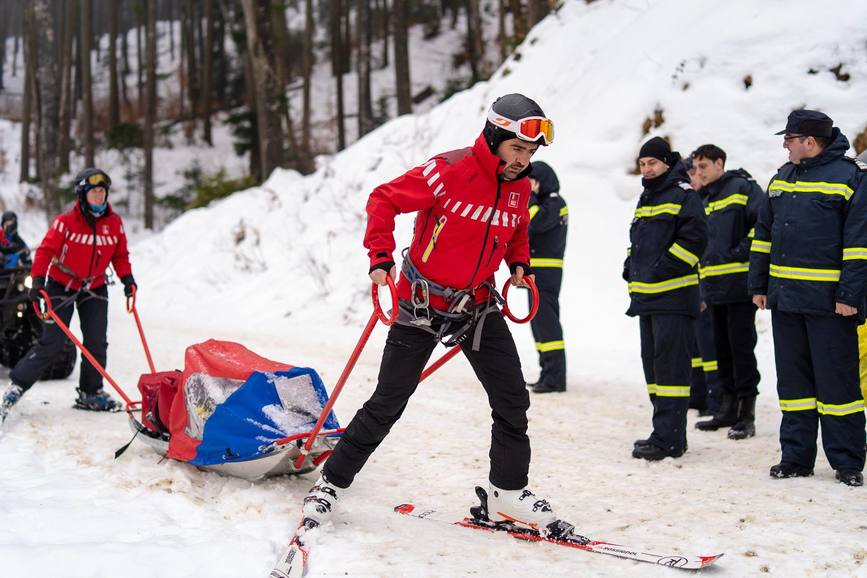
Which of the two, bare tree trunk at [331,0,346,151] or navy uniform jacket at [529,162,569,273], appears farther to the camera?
bare tree trunk at [331,0,346,151]

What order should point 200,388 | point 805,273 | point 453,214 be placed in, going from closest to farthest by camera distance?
1. point 453,214
2. point 200,388
3. point 805,273

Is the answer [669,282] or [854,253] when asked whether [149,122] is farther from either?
[854,253]

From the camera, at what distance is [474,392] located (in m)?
7.39

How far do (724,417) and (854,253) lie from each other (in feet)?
6.91

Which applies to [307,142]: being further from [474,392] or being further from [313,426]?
[313,426]

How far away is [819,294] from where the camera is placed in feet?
15.2

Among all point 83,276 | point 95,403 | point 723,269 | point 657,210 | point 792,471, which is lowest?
point 95,403

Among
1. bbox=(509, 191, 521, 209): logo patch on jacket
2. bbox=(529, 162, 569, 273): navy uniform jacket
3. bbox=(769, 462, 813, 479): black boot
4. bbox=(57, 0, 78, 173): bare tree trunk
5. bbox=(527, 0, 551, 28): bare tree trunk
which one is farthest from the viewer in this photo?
bbox=(57, 0, 78, 173): bare tree trunk

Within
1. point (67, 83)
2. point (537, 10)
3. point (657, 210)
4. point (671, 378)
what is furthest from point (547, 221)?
point (67, 83)

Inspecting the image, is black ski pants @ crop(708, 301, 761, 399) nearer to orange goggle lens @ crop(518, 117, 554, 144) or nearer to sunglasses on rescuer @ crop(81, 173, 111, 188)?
orange goggle lens @ crop(518, 117, 554, 144)

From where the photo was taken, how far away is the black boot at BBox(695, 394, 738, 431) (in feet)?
20.2

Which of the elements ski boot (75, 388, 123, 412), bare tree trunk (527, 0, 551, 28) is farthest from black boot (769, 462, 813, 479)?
bare tree trunk (527, 0, 551, 28)

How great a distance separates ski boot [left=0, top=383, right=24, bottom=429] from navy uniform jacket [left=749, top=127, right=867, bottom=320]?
5.47m

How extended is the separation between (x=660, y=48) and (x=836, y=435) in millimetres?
9334
